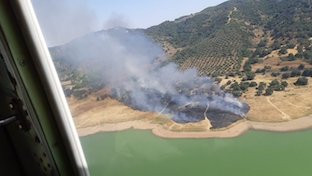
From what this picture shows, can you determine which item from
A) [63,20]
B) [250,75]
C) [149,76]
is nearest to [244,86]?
[250,75]

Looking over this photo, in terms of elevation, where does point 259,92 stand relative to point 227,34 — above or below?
below

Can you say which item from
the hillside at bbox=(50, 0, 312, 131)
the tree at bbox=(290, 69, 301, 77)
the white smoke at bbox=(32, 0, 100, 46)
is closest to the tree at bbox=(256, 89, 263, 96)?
the hillside at bbox=(50, 0, 312, 131)

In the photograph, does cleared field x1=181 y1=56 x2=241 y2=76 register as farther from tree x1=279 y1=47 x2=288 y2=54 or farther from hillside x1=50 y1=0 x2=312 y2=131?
tree x1=279 y1=47 x2=288 y2=54

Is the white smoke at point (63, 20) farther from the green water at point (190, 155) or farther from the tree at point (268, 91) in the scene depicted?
the tree at point (268, 91)

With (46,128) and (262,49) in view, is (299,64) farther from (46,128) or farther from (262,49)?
(46,128)

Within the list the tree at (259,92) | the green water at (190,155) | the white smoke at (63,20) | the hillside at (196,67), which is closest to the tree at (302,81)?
the hillside at (196,67)

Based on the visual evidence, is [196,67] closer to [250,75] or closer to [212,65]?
[212,65]
